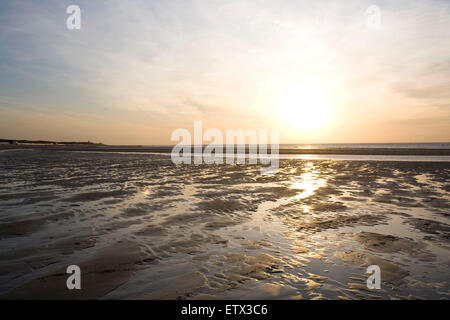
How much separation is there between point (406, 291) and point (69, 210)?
8.47 metres

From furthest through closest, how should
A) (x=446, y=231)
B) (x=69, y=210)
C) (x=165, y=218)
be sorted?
(x=69, y=210) < (x=165, y=218) < (x=446, y=231)

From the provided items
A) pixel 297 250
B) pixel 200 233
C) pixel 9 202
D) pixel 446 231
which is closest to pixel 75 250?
pixel 200 233

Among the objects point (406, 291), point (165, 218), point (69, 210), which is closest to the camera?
point (406, 291)

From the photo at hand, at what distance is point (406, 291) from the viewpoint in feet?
11.0

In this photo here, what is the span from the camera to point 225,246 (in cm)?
498

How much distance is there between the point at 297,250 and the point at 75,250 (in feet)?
14.0

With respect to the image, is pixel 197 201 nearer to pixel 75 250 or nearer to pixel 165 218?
pixel 165 218

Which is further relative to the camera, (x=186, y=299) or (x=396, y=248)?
(x=396, y=248)

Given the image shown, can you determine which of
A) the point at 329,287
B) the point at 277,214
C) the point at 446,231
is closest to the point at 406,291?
the point at 329,287

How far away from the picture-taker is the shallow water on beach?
3.46m

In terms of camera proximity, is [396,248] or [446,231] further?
[446,231]

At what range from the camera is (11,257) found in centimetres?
437

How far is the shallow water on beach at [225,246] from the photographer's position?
3.46 m

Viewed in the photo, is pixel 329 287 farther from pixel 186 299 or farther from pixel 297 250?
pixel 186 299
